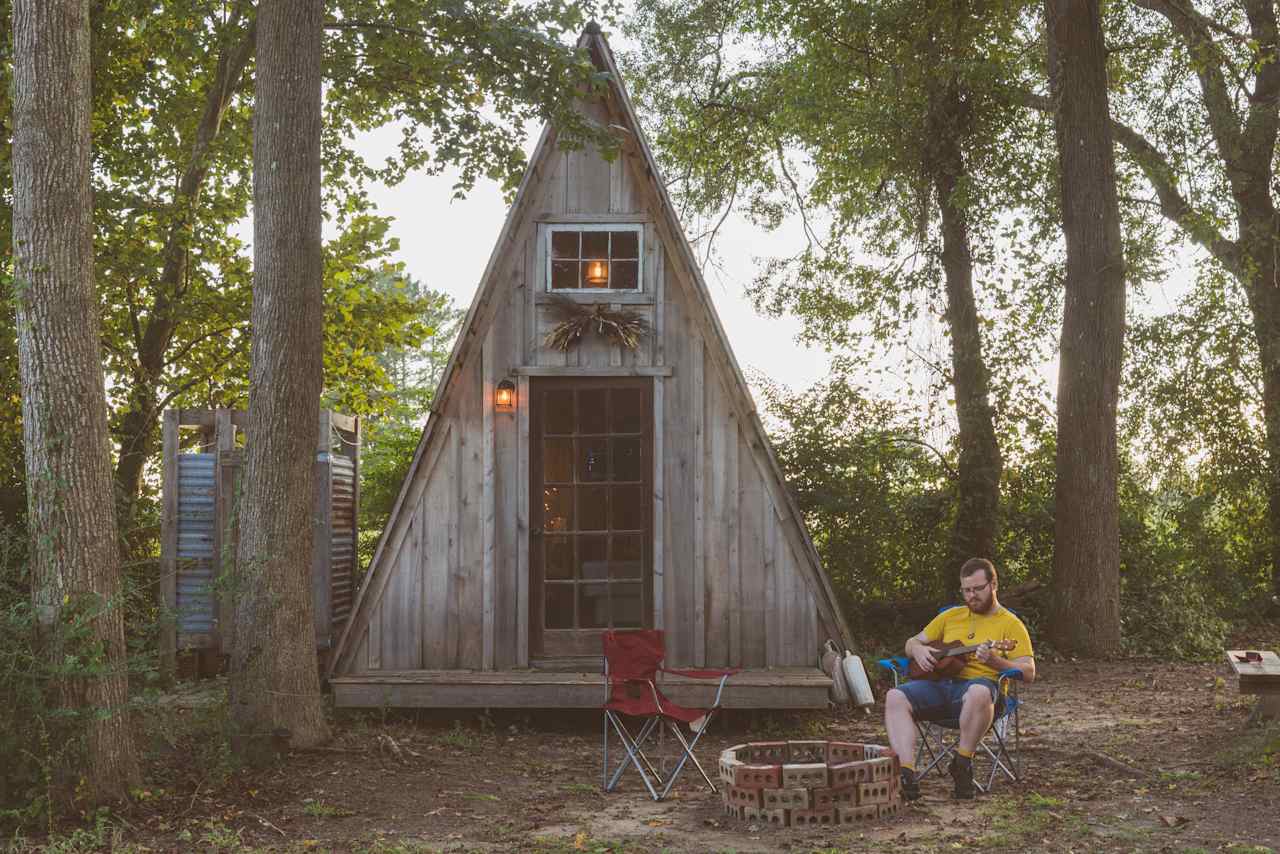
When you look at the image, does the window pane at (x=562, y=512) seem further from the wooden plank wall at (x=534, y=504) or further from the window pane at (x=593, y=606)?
the window pane at (x=593, y=606)

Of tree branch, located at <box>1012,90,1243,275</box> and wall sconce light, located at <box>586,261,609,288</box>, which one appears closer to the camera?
wall sconce light, located at <box>586,261,609,288</box>

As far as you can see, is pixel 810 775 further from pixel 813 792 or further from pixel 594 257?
pixel 594 257

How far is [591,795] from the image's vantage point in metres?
6.20

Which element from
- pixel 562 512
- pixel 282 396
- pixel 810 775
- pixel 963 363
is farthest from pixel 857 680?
pixel 963 363

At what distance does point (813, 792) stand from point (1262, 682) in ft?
10.1

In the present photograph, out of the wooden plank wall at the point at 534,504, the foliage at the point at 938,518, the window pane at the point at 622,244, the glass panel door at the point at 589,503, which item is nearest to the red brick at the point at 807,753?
the wooden plank wall at the point at 534,504

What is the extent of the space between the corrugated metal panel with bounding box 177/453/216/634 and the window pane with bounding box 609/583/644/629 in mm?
2833

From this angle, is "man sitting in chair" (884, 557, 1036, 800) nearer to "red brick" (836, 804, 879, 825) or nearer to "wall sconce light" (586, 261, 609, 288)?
"red brick" (836, 804, 879, 825)

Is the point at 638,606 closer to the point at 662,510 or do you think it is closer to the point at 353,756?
the point at 662,510

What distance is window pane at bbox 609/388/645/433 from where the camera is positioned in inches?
344

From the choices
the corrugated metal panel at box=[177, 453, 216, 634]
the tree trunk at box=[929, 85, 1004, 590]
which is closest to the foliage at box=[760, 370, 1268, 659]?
the tree trunk at box=[929, 85, 1004, 590]

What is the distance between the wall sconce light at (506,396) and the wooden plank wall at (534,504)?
70mm

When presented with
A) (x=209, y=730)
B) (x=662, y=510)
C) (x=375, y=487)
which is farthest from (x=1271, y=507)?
(x=209, y=730)

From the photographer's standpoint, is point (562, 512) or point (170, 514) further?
point (562, 512)
